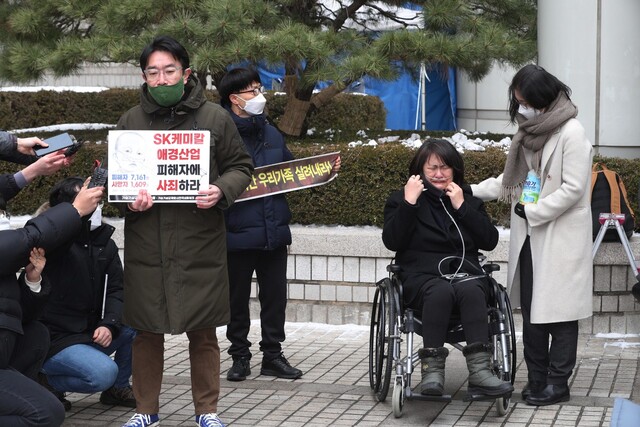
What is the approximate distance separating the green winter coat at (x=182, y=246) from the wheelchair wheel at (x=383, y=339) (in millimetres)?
832

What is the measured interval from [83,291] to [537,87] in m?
2.41

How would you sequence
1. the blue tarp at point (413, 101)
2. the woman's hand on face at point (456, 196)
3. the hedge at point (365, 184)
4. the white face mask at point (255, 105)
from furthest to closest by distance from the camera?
1. the blue tarp at point (413, 101)
2. the hedge at point (365, 184)
3. the white face mask at point (255, 105)
4. the woman's hand on face at point (456, 196)

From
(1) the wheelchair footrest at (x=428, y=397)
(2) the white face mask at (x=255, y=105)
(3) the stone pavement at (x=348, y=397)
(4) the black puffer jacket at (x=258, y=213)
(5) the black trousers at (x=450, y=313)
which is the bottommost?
(3) the stone pavement at (x=348, y=397)

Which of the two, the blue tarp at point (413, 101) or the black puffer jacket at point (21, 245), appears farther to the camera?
the blue tarp at point (413, 101)

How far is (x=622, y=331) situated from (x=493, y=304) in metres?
1.92

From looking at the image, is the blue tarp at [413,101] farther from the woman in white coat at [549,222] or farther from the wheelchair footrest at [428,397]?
the wheelchair footrest at [428,397]

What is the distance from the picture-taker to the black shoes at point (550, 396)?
18.0 feet

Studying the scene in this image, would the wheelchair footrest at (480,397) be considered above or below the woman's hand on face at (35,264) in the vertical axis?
below

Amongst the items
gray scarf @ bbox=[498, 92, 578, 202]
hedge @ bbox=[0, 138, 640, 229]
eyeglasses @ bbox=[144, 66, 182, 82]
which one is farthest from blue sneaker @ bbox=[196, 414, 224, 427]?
hedge @ bbox=[0, 138, 640, 229]

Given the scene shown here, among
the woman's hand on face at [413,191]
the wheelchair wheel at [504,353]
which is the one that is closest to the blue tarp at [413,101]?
the woman's hand on face at [413,191]

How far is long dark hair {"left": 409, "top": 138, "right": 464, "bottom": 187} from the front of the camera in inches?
216

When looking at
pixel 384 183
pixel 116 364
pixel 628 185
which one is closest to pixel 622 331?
pixel 628 185

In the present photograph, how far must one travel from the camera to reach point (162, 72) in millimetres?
4766

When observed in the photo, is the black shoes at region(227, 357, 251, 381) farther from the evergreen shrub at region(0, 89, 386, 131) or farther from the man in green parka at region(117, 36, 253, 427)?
the evergreen shrub at region(0, 89, 386, 131)
